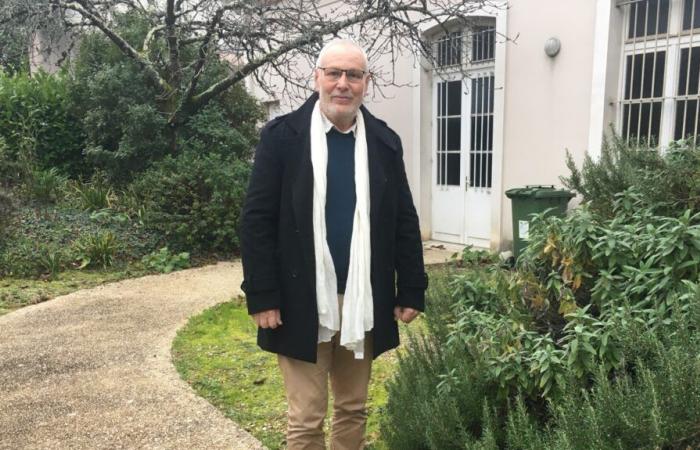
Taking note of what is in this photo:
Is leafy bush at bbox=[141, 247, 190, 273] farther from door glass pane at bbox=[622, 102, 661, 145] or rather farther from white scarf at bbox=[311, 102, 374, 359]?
door glass pane at bbox=[622, 102, 661, 145]

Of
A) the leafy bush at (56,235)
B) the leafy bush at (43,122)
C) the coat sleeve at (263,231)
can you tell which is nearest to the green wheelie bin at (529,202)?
the coat sleeve at (263,231)

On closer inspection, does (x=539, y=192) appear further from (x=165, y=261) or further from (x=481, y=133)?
(x=165, y=261)

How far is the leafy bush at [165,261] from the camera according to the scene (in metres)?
7.34

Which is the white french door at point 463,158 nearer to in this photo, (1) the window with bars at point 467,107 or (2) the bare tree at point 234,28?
(1) the window with bars at point 467,107

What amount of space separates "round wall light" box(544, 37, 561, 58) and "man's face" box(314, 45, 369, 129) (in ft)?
17.9

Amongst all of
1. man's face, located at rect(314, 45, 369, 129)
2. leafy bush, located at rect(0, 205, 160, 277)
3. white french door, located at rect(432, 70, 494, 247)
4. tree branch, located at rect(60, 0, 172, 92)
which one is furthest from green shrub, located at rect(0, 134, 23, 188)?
man's face, located at rect(314, 45, 369, 129)

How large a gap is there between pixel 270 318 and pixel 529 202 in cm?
521

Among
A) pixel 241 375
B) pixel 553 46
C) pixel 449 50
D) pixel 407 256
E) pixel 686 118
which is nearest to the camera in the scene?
pixel 407 256

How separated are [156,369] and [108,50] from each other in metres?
8.09

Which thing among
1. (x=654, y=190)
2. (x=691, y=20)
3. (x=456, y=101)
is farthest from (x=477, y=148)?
(x=654, y=190)

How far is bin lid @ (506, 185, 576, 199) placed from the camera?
21.9 feet

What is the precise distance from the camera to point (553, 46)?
699 centimetres

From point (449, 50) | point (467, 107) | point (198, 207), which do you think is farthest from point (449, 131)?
point (198, 207)

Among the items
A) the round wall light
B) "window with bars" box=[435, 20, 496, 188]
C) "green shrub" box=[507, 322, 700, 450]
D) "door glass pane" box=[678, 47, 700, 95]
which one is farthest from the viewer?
"window with bars" box=[435, 20, 496, 188]
